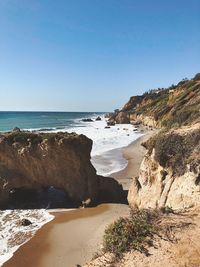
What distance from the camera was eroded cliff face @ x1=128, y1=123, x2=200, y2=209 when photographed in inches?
495

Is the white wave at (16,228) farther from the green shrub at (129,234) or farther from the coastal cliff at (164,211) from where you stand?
the green shrub at (129,234)

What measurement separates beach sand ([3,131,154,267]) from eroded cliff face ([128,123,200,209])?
2.25 metres

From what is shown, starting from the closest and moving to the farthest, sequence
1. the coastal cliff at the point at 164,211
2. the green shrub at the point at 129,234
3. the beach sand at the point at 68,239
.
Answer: the coastal cliff at the point at 164,211, the green shrub at the point at 129,234, the beach sand at the point at 68,239

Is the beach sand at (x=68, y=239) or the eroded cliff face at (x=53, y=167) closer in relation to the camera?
the beach sand at (x=68, y=239)

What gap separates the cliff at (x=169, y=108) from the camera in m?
19.9

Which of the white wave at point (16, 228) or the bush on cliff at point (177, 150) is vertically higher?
the bush on cliff at point (177, 150)

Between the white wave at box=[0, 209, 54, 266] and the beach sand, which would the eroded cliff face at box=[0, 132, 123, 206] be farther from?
the white wave at box=[0, 209, 54, 266]

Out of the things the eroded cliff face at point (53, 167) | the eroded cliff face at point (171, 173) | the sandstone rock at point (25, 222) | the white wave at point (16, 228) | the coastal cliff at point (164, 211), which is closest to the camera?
the coastal cliff at point (164, 211)

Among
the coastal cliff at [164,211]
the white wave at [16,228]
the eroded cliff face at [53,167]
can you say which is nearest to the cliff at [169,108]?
the coastal cliff at [164,211]

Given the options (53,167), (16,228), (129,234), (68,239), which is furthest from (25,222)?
(129,234)

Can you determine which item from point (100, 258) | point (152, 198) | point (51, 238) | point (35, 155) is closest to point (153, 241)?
point (100, 258)

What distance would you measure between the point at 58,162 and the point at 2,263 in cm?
831

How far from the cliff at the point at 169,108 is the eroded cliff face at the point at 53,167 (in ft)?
18.9

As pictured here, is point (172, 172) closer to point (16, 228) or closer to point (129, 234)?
point (129, 234)
